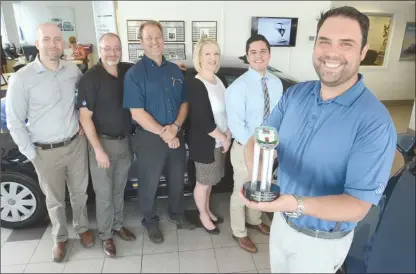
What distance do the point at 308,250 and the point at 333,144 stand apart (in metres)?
0.42

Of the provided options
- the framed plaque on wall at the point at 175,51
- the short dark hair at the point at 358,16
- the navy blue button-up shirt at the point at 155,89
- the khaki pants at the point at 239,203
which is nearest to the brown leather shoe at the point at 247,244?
the khaki pants at the point at 239,203

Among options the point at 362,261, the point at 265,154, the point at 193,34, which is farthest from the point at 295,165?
the point at 193,34

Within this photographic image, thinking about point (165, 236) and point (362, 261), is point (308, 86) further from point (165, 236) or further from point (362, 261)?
point (165, 236)

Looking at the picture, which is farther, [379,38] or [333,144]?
[379,38]

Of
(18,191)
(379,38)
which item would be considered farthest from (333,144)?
(379,38)

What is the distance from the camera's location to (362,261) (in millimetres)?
1303

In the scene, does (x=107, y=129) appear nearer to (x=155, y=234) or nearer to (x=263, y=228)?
(x=155, y=234)

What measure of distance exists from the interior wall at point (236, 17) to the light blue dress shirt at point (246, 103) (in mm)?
2837

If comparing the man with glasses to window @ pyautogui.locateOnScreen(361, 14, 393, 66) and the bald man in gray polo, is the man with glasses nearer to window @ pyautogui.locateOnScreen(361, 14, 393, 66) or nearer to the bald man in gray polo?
the bald man in gray polo

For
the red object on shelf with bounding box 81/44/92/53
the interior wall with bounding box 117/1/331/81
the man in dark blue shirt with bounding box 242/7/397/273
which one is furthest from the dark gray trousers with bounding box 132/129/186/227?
the red object on shelf with bounding box 81/44/92/53

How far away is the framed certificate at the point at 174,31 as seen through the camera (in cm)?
460

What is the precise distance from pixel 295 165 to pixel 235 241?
131cm

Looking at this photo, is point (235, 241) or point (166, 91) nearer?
point (166, 91)

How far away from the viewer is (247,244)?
2094 mm
